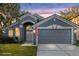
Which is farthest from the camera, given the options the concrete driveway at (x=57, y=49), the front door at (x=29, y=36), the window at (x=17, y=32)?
the window at (x=17, y=32)

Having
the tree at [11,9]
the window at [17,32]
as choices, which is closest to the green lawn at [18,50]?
the window at [17,32]

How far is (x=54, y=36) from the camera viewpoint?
11.8m

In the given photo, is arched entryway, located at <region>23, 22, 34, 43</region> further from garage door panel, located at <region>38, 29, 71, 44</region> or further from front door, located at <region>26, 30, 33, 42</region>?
garage door panel, located at <region>38, 29, 71, 44</region>

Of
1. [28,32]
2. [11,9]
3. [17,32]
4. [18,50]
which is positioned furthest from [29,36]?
[11,9]

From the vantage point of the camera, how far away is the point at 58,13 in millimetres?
11680

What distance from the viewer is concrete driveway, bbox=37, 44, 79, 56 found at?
11.5 meters

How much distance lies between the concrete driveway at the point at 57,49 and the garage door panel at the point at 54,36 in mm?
195

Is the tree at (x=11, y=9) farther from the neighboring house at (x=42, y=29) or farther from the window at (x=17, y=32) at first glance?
the window at (x=17, y=32)

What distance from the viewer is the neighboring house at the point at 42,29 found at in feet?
38.2

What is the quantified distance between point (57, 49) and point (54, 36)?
0.65 m

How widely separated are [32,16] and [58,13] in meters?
1.26

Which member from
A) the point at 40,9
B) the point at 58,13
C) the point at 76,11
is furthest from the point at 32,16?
the point at 76,11

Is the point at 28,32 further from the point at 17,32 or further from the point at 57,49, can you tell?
the point at 57,49

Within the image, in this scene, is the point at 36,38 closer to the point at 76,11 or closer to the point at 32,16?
the point at 32,16
